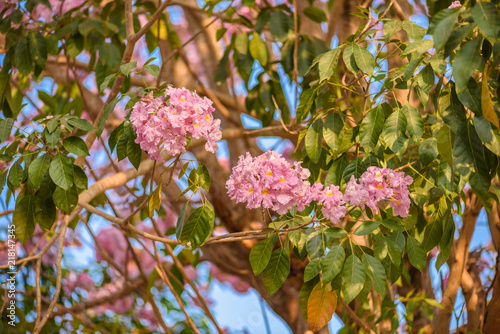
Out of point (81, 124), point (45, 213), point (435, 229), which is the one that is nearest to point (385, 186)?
point (435, 229)

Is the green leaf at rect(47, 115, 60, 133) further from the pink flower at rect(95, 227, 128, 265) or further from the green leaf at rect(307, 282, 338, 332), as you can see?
the pink flower at rect(95, 227, 128, 265)

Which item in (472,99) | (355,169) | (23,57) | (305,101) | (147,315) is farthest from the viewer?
(147,315)

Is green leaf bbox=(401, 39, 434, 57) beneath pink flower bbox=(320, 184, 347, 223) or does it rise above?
above

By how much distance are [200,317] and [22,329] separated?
3.23ft

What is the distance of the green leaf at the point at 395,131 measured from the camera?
97cm

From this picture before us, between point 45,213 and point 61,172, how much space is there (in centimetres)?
16

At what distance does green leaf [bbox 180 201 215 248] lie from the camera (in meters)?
1.03

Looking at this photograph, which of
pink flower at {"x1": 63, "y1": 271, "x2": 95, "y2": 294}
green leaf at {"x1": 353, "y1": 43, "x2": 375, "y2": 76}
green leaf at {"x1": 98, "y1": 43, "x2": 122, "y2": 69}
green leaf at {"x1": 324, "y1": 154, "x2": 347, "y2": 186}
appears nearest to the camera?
green leaf at {"x1": 353, "y1": 43, "x2": 375, "y2": 76}

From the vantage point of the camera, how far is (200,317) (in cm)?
274

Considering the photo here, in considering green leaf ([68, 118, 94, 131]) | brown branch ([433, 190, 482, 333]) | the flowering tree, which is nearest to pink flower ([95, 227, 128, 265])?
the flowering tree

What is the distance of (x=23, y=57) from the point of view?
1.58 meters

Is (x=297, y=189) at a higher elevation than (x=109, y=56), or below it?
below

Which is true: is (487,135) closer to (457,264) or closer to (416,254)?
(416,254)

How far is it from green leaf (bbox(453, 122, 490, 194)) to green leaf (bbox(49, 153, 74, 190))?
723 mm
